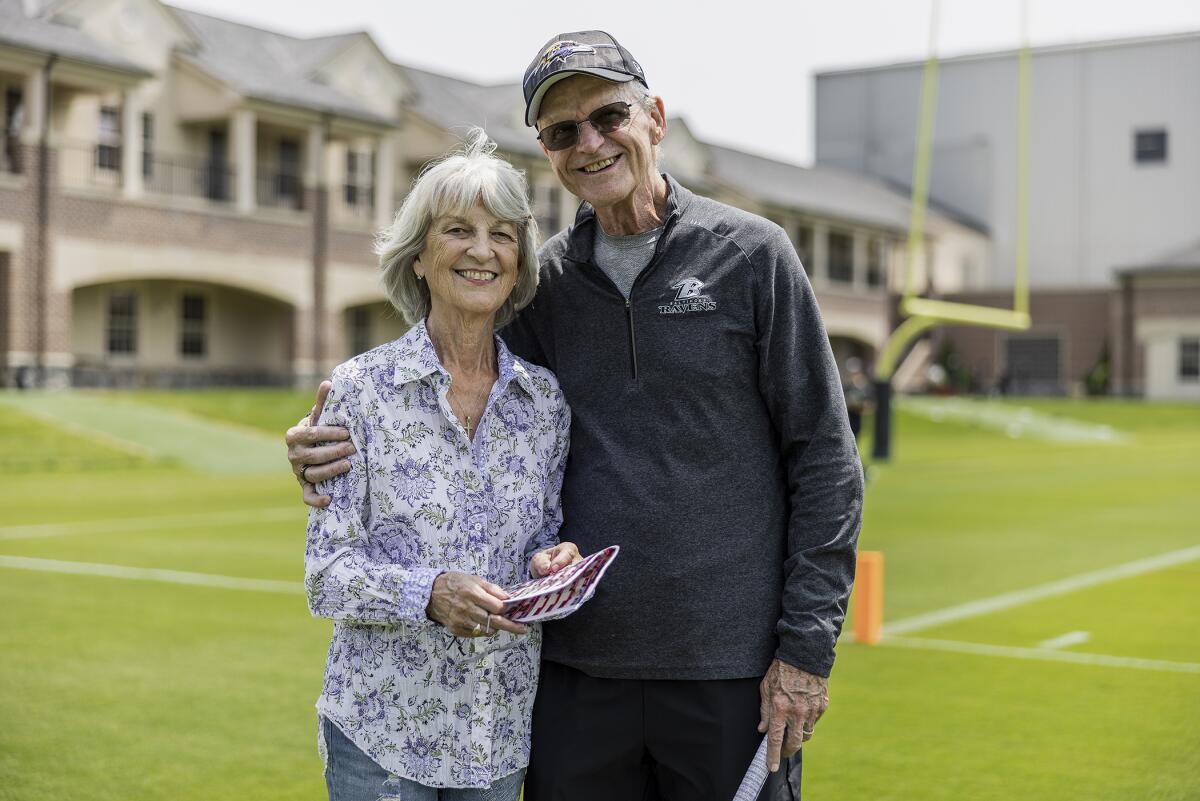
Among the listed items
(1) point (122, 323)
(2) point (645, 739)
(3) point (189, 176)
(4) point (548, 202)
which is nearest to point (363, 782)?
(2) point (645, 739)

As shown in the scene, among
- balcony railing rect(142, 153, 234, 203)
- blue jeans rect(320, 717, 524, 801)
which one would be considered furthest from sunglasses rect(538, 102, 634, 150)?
balcony railing rect(142, 153, 234, 203)

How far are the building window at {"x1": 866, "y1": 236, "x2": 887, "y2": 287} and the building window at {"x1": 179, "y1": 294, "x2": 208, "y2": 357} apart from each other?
2872 cm

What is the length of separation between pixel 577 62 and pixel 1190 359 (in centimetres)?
5394

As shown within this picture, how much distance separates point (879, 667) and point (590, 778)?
482 centimetres

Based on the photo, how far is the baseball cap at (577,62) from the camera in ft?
10.2

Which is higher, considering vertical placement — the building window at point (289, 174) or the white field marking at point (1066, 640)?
the building window at point (289, 174)

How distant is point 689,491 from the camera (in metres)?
3.12

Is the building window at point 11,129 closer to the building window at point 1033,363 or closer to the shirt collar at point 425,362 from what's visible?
the shirt collar at point 425,362

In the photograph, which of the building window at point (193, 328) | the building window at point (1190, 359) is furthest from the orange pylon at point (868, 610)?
the building window at point (1190, 359)

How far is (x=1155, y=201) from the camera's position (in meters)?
57.8

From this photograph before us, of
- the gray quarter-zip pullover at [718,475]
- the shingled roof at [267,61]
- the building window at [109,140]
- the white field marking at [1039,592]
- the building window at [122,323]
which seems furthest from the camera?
the shingled roof at [267,61]

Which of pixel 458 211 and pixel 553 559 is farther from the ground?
pixel 458 211

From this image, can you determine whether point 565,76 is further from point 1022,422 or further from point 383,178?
point 1022,422

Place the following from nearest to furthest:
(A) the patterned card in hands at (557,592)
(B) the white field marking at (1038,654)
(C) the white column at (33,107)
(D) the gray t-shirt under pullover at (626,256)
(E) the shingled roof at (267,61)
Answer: (A) the patterned card in hands at (557,592) → (D) the gray t-shirt under pullover at (626,256) → (B) the white field marking at (1038,654) → (C) the white column at (33,107) → (E) the shingled roof at (267,61)
